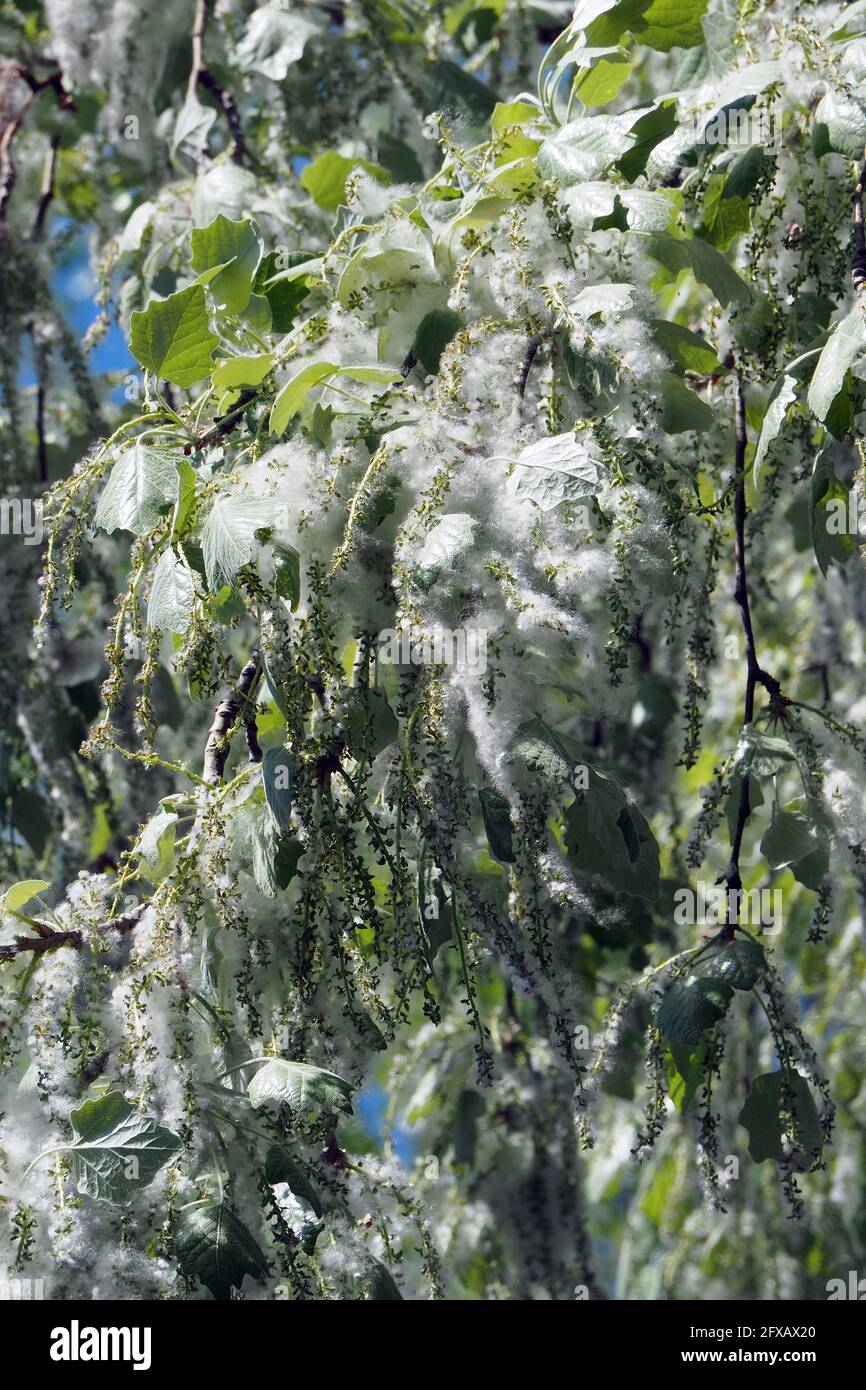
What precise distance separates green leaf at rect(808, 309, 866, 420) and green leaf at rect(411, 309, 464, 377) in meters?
0.31

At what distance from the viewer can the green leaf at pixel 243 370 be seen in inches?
47.9

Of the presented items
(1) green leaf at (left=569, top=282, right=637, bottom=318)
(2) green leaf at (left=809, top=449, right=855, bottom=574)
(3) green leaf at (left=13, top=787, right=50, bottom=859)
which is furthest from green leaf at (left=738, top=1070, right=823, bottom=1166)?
(3) green leaf at (left=13, top=787, right=50, bottom=859)

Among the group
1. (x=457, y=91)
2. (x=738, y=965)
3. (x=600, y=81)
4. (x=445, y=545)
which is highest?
(x=457, y=91)

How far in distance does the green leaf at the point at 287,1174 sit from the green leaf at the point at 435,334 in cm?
69

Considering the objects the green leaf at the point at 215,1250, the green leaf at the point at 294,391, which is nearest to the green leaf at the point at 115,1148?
the green leaf at the point at 215,1250

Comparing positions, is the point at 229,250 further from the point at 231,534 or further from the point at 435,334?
the point at 231,534

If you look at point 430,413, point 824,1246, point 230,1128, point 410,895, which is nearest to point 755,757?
point 410,895

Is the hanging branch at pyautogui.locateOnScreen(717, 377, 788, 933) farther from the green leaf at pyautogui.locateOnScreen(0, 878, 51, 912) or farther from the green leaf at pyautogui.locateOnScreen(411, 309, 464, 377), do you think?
the green leaf at pyautogui.locateOnScreen(0, 878, 51, 912)

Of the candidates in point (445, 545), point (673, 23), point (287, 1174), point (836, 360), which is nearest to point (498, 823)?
point (445, 545)

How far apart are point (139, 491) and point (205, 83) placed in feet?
4.41

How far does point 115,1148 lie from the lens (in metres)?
1.13

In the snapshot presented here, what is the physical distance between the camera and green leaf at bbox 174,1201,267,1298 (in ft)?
3.75
